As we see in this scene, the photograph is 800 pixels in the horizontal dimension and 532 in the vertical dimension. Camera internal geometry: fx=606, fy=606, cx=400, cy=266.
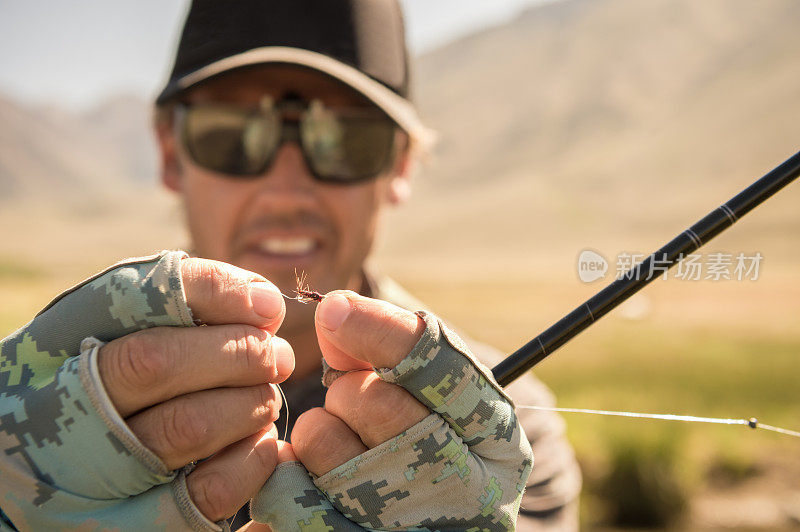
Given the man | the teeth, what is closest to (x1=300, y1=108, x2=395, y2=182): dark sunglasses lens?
the teeth

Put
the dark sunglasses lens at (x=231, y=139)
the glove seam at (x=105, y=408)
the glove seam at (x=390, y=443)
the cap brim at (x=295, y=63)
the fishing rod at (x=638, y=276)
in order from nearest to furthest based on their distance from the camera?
the glove seam at (x=105, y=408), the glove seam at (x=390, y=443), the fishing rod at (x=638, y=276), the cap brim at (x=295, y=63), the dark sunglasses lens at (x=231, y=139)

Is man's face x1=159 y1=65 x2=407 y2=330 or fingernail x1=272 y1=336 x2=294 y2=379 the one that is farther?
man's face x1=159 y1=65 x2=407 y2=330

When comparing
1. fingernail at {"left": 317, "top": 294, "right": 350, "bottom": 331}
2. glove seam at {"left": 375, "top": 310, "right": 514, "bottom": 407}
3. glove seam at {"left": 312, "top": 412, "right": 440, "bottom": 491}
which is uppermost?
fingernail at {"left": 317, "top": 294, "right": 350, "bottom": 331}

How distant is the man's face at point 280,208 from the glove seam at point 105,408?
1.96 meters

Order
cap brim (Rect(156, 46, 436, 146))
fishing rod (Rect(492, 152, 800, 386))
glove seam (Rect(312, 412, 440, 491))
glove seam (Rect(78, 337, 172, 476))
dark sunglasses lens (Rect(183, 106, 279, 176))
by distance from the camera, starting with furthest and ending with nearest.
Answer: dark sunglasses lens (Rect(183, 106, 279, 176)) → cap brim (Rect(156, 46, 436, 146)) → fishing rod (Rect(492, 152, 800, 386)) → glove seam (Rect(312, 412, 440, 491)) → glove seam (Rect(78, 337, 172, 476))

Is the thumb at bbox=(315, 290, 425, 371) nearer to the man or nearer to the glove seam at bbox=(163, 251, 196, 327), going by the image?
the man

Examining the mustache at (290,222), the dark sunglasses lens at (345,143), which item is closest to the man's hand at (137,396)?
the mustache at (290,222)

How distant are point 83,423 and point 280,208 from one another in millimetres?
2086

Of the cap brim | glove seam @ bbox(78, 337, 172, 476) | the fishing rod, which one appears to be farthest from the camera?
the cap brim

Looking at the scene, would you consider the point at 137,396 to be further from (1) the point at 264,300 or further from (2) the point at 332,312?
(2) the point at 332,312

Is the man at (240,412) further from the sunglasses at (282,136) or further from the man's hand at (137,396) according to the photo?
the sunglasses at (282,136)

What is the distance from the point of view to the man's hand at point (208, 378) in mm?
1482

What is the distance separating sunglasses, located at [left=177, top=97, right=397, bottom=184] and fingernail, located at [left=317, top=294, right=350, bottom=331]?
6.67ft

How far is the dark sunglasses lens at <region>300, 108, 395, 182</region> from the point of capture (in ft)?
11.3
